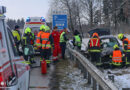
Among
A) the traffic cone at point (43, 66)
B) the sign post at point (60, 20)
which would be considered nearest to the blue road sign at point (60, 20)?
the sign post at point (60, 20)

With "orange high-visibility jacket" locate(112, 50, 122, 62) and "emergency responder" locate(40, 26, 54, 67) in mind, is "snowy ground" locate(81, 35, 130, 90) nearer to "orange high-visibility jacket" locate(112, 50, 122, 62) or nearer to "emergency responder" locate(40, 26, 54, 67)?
"orange high-visibility jacket" locate(112, 50, 122, 62)

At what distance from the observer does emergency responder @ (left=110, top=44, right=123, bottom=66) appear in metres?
11.2

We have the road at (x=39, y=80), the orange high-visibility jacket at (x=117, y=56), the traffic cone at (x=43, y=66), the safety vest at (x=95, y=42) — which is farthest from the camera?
the orange high-visibility jacket at (x=117, y=56)

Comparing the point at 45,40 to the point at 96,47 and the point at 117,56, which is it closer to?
the point at 96,47

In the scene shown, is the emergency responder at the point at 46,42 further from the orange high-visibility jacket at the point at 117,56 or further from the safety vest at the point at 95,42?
the orange high-visibility jacket at the point at 117,56

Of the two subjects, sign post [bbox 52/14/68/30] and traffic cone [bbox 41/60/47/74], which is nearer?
traffic cone [bbox 41/60/47/74]

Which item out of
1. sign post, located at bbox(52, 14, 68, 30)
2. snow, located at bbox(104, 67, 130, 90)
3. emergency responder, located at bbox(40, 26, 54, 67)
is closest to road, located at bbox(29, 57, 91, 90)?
emergency responder, located at bbox(40, 26, 54, 67)

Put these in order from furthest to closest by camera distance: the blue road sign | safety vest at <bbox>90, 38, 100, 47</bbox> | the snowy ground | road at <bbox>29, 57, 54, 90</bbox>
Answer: the blue road sign → safety vest at <bbox>90, 38, 100, 47</bbox> → the snowy ground → road at <bbox>29, 57, 54, 90</bbox>

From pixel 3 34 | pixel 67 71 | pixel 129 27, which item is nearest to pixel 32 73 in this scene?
pixel 67 71

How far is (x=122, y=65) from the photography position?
11734 mm

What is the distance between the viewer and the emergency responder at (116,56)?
11247mm

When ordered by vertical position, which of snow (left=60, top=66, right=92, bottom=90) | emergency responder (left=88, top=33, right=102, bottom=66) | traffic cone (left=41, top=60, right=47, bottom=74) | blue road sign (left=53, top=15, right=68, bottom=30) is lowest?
snow (left=60, top=66, right=92, bottom=90)

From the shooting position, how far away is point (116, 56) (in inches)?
442

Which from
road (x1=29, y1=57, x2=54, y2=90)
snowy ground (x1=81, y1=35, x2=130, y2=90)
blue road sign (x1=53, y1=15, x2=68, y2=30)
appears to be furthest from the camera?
blue road sign (x1=53, y1=15, x2=68, y2=30)
